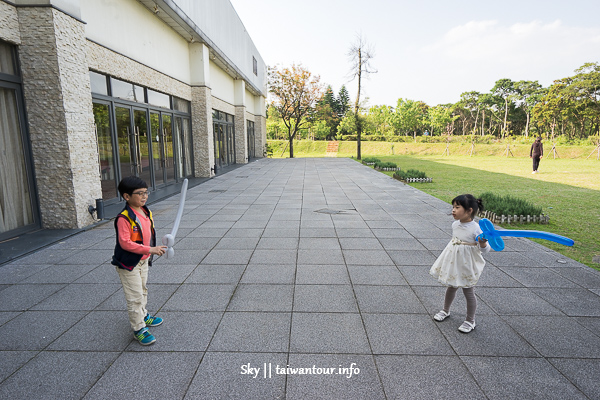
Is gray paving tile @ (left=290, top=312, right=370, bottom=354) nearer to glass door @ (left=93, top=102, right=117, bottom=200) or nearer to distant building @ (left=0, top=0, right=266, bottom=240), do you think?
distant building @ (left=0, top=0, right=266, bottom=240)

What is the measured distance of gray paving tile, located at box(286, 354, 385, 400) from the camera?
2.54 metres

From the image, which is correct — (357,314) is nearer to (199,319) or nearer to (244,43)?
(199,319)

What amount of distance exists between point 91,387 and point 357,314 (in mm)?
2492

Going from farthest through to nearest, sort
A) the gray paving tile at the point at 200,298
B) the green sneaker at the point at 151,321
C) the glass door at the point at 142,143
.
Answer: the glass door at the point at 142,143
the gray paving tile at the point at 200,298
the green sneaker at the point at 151,321

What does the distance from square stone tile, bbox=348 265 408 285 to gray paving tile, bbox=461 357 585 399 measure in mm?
1657

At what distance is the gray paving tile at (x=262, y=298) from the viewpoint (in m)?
3.86

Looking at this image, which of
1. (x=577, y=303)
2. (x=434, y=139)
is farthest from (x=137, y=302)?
(x=434, y=139)

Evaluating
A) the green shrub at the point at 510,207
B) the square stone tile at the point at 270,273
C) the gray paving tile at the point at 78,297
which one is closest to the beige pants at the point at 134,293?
the gray paving tile at the point at 78,297

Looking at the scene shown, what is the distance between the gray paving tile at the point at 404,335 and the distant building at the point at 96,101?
6609 mm

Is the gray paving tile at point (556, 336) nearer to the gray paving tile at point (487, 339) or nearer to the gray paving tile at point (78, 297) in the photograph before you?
the gray paving tile at point (487, 339)

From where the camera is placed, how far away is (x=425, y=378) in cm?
271

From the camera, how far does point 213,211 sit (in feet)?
30.2

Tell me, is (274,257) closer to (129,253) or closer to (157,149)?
(129,253)

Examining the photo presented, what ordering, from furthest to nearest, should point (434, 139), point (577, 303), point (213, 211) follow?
point (434, 139) → point (213, 211) → point (577, 303)
